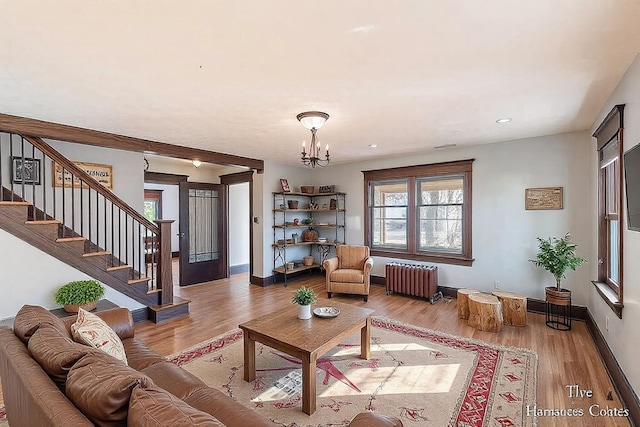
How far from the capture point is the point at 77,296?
3266 mm

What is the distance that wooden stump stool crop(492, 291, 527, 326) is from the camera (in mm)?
3710

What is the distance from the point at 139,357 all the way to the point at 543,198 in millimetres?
4974

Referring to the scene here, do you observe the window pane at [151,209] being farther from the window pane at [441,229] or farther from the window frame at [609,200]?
the window frame at [609,200]

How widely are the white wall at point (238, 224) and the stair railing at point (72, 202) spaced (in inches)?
110

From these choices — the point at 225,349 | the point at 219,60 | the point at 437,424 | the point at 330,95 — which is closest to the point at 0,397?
→ the point at 225,349

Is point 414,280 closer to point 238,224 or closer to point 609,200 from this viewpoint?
point 609,200

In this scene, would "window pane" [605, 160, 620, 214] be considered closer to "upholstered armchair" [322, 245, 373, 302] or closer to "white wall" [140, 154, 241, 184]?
"upholstered armchair" [322, 245, 373, 302]

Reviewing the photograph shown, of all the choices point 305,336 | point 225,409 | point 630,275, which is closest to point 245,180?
point 305,336

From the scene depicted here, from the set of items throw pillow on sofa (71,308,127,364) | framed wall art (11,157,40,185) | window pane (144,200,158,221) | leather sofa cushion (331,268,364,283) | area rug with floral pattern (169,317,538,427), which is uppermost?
framed wall art (11,157,40,185)

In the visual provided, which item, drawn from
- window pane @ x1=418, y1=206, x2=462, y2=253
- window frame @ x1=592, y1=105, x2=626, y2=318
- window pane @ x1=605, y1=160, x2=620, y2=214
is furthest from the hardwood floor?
window pane @ x1=605, y1=160, x2=620, y2=214

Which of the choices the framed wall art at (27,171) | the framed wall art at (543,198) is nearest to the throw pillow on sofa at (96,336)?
the framed wall art at (27,171)

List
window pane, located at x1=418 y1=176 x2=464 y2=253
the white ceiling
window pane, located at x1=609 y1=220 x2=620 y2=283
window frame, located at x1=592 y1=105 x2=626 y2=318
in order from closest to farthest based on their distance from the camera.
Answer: the white ceiling
window frame, located at x1=592 y1=105 x2=626 y2=318
window pane, located at x1=609 y1=220 x2=620 y2=283
window pane, located at x1=418 y1=176 x2=464 y2=253

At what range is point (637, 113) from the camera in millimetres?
2115

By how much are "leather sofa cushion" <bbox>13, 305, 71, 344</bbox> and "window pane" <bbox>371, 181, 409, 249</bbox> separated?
4951 mm
